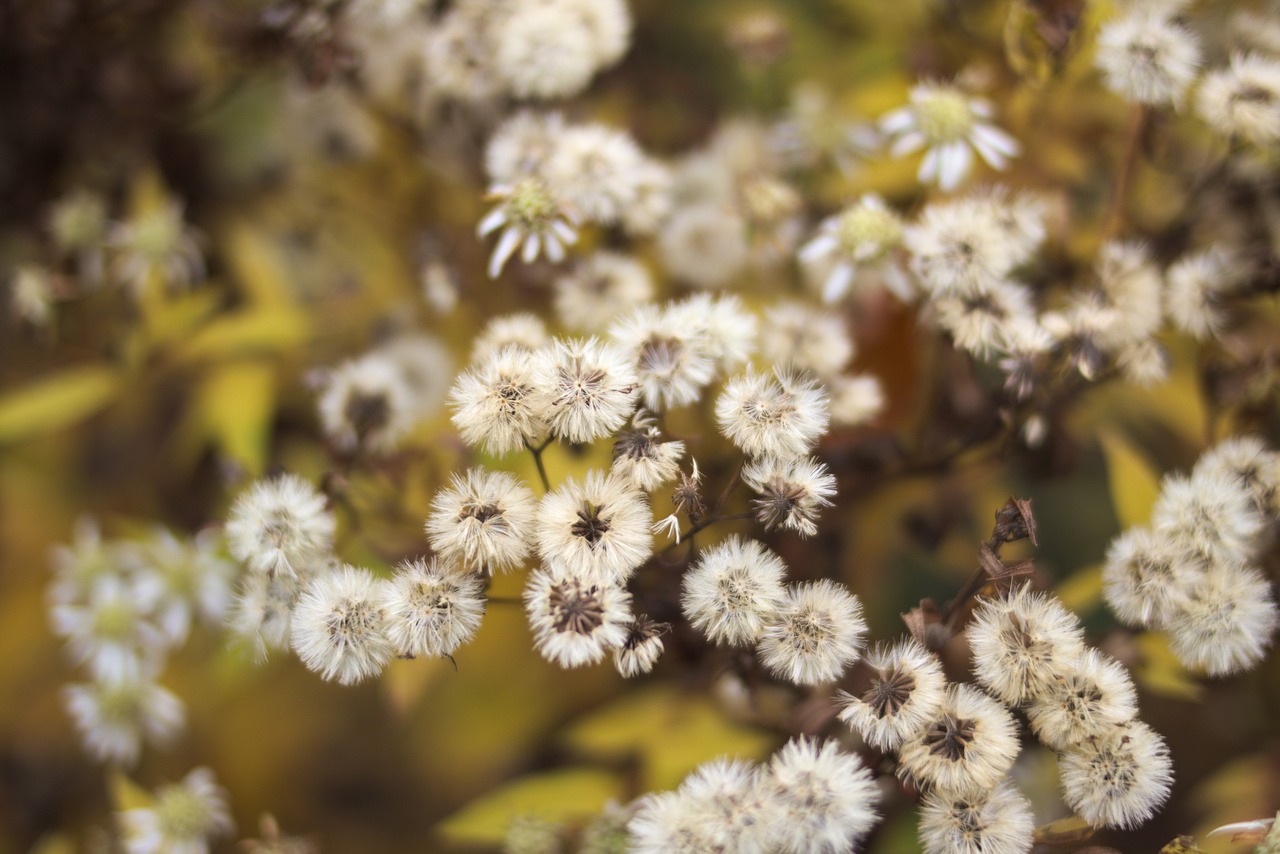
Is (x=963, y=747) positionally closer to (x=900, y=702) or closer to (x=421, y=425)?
(x=900, y=702)

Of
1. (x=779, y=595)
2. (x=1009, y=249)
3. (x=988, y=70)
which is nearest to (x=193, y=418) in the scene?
(x=779, y=595)

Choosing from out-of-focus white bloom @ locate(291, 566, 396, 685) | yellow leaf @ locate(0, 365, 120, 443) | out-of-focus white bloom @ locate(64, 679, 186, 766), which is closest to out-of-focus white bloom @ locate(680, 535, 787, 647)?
out-of-focus white bloom @ locate(291, 566, 396, 685)

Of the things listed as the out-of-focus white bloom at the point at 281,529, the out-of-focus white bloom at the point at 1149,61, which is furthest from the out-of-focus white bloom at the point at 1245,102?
the out-of-focus white bloom at the point at 281,529

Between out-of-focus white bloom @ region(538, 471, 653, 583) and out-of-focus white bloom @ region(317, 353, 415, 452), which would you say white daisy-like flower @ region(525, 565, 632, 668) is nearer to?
out-of-focus white bloom @ region(538, 471, 653, 583)

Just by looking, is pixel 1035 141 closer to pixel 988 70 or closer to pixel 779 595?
pixel 988 70

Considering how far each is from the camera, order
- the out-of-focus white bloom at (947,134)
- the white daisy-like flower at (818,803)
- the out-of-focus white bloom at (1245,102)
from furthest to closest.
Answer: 1. the out-of-focus white bloom at (947,134)
2. the out-of-focus white bloom at (1245,102)
3. the white daisy-like flower at (818,803)

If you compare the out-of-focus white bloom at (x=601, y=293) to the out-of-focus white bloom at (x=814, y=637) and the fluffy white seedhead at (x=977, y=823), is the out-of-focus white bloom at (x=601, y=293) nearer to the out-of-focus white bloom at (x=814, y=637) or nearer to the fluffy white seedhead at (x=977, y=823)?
the out-of-focus white bloom at (x=814, y=637)
